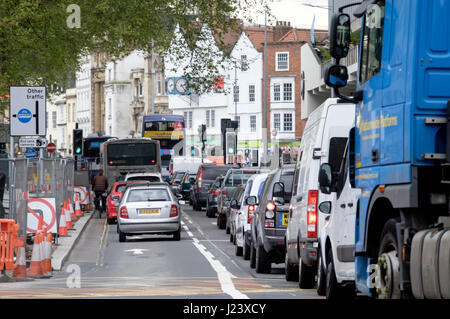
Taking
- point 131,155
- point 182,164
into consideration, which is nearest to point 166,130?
point 182,164

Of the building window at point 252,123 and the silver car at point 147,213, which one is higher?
the building window at point 252,123

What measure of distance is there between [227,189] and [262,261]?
16.9m

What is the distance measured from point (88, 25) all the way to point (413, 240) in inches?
1073

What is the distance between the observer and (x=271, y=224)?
1911 centimetres

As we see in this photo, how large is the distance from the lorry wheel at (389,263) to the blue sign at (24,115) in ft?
51.7

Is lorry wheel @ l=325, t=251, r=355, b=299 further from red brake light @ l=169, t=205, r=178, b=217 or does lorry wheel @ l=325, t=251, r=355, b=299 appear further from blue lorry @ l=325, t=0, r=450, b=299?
red brake light @ l=169, t=205, r=178, b=217

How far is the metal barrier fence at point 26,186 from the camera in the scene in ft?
68.6

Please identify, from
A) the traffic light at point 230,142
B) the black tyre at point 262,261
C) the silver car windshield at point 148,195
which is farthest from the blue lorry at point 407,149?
the traffic light at point 230,142

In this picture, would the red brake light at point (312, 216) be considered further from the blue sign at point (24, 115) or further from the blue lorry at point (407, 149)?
the blue sign at point (24, 115)

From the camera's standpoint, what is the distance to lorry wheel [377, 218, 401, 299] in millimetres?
9672

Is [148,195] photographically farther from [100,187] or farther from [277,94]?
[277,94]

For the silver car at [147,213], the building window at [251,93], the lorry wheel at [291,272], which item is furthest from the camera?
the building window at [251,93]
